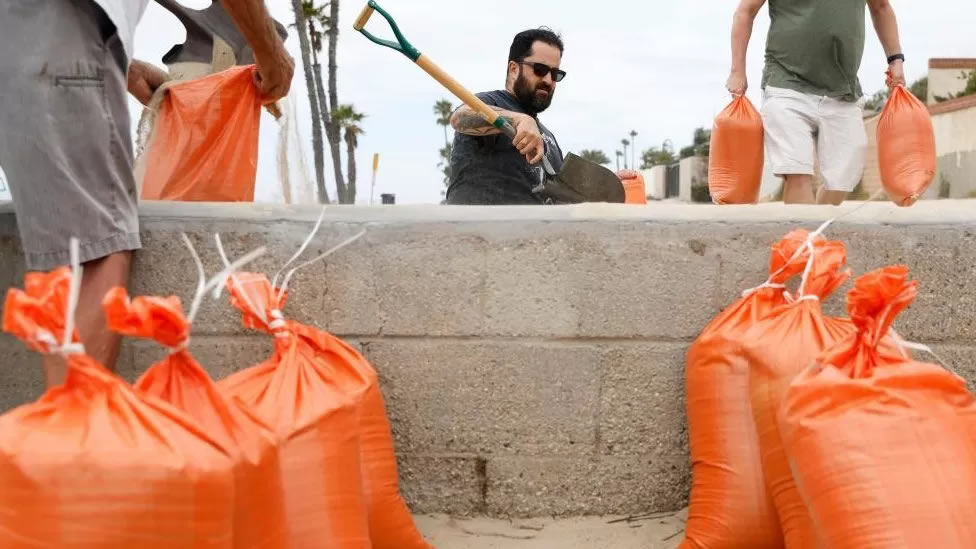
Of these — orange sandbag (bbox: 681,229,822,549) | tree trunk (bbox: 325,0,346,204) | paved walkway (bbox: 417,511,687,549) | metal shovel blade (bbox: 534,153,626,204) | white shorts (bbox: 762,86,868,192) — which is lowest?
paved walkway (bbox: 417,511,687,549)

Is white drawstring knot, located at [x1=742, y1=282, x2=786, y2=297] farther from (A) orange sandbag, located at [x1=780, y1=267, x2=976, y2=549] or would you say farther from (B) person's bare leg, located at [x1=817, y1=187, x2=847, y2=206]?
(B) person's bare leg, located at [x1=817, y1=187, x2=847, y2=206]

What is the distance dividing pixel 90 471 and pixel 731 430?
53.8 inches

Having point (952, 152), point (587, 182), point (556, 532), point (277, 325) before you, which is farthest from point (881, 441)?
point (952, 152)

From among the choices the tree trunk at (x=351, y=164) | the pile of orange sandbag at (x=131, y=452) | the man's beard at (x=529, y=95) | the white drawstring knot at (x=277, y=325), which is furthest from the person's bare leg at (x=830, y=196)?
the tree trunk at (x=351, y=164)

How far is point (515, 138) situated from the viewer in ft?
9.55

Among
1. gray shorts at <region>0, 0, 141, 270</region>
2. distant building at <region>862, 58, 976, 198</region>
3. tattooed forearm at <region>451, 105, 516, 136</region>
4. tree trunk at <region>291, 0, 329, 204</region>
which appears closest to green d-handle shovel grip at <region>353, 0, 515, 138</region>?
tattooed forearm at <region>451, 105, 516, 136</region>

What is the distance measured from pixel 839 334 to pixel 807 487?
1.45 feet

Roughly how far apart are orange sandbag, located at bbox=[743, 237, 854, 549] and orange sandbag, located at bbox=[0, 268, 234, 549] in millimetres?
1161

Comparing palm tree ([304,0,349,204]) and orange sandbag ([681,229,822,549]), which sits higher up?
palm tree ([304,0,349,204])

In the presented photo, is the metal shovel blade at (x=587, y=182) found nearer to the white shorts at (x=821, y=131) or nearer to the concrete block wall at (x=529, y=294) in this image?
the white shorts at (x=821, y=131)

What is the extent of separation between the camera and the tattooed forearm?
3271 mm

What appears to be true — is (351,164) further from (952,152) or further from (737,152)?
(737,152)

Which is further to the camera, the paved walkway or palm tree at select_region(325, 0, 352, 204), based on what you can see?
palm tree at select_region(325, 0, 352, 204)

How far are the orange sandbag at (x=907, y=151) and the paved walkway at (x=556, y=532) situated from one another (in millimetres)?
1583
